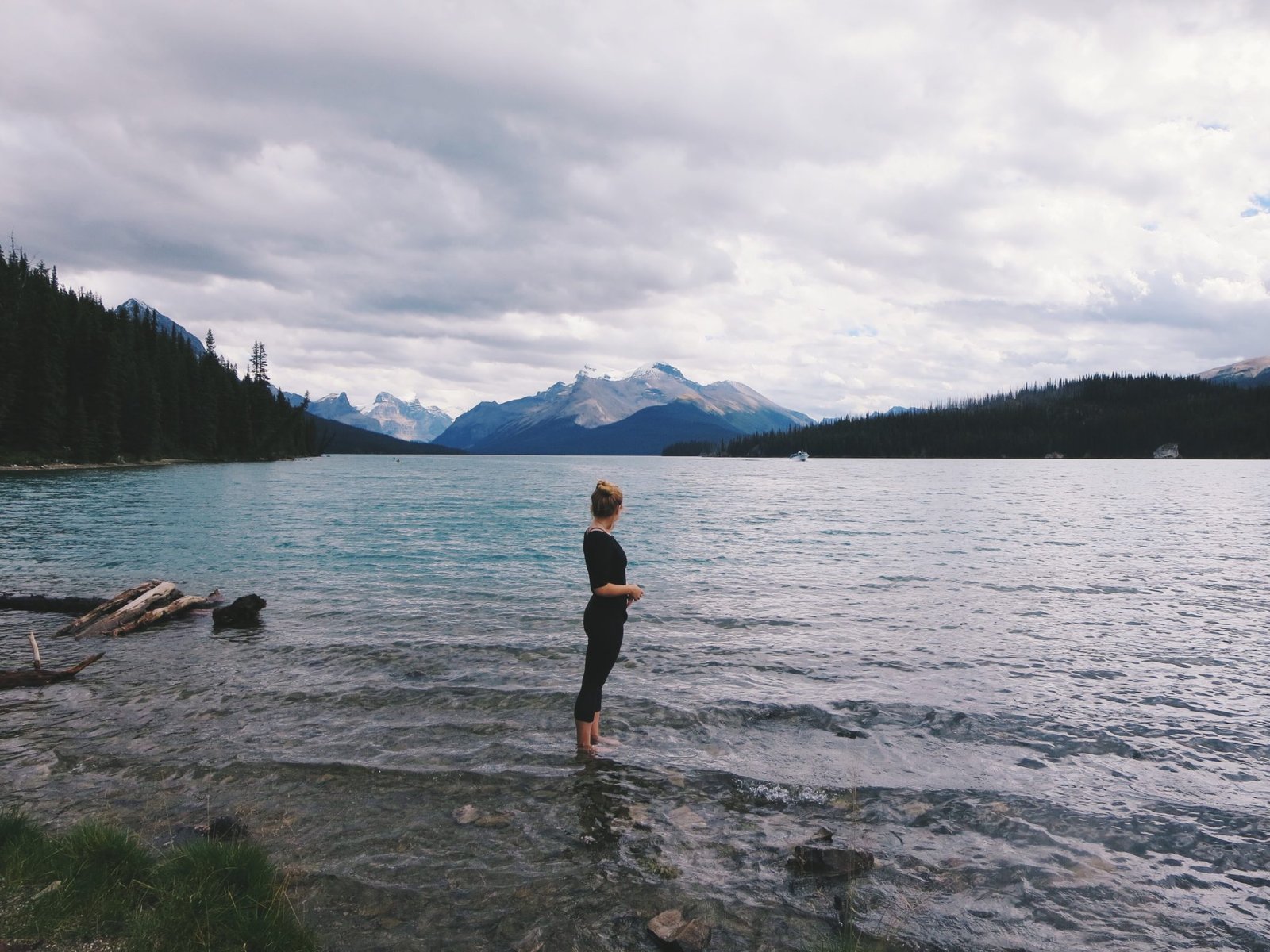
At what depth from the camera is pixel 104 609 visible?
1856cm

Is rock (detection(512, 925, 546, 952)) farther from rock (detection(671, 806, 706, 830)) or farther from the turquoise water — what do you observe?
rock (detection(671, 806, 706, 830))

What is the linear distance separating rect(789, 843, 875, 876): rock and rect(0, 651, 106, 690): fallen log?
15.0 m

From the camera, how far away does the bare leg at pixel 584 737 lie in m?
10.6

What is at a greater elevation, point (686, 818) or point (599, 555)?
point (599, 555)

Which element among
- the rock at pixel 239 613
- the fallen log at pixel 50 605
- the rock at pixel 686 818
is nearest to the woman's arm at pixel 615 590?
the rock at pixel 686 818

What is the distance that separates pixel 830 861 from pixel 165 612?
Result: 19693 mm

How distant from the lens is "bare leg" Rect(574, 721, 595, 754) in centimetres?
1057

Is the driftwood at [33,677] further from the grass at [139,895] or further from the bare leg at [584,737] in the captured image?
the bare leg at [584,737]

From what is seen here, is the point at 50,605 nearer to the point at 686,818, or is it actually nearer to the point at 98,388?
the point at 686,818

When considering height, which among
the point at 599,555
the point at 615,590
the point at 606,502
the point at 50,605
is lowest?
the point at 50,605

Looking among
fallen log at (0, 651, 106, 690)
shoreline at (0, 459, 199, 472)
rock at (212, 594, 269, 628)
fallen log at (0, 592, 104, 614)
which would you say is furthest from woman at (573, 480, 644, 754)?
shoreline at (0, 459, 199, 472)

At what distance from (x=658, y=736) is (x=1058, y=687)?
9.21 meters

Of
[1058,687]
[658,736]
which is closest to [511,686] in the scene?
[658,736]

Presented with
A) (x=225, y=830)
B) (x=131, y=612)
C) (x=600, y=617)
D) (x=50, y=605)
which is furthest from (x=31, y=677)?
(x=600, y=617)
